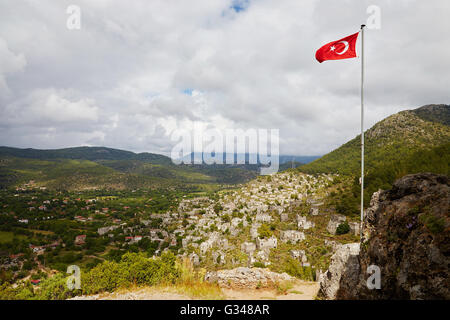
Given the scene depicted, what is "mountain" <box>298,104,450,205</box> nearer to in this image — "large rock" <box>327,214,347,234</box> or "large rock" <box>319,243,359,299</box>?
"large rock" <box>327,214,347,234</box>

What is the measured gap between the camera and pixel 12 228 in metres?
79.8

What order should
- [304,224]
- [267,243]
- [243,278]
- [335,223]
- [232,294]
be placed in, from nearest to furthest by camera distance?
[232,294] → [243,278] → [335,223] → [267,243] → [304,224]

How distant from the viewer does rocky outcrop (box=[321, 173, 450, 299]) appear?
413 cm

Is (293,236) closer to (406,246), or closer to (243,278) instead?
(243,278)

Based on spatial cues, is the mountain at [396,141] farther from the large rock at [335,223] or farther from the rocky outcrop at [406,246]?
the rocky outcrop at [406,246]

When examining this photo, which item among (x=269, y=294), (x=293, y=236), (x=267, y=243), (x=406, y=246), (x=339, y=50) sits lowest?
(x=267, y=243)

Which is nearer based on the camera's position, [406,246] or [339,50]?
[406,246]

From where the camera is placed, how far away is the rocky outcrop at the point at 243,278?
9125mm

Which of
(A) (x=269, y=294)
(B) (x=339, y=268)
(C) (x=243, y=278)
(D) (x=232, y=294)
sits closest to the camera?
(B) (x=339, y=268)

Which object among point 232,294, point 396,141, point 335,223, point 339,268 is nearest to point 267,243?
point 335,223

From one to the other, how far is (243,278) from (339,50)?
1126 cm

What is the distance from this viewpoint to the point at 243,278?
30.3 feet
